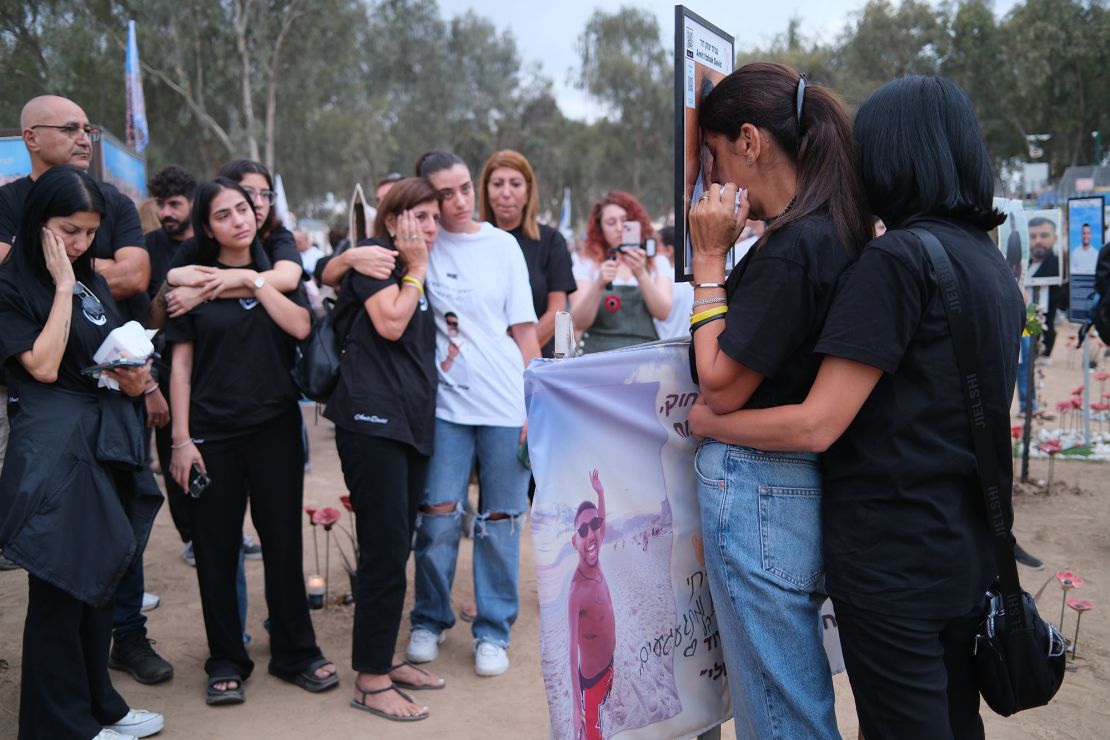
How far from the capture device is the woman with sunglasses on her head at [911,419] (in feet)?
6.25

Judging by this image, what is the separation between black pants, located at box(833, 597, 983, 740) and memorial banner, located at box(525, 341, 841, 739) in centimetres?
55

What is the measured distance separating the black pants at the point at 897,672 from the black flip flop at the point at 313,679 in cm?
264

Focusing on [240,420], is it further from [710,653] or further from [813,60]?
[813,60]

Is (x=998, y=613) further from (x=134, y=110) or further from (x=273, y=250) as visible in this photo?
(x=134, y=110)

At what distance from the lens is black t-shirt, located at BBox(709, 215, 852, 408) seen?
1.97m

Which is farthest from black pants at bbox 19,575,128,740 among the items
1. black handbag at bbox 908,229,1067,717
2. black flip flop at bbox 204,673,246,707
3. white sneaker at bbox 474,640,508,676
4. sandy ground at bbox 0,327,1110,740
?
black handbag at bbox 908,229,1067,717

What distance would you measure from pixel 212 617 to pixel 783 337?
293 cm

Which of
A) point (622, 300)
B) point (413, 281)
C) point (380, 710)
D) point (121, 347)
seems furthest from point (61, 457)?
point (622, 300)

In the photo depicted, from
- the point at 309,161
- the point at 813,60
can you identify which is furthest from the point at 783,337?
the point at 813,60

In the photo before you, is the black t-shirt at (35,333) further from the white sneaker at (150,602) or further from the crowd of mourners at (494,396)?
the white sneaker at (150,602)

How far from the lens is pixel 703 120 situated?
2264 mm

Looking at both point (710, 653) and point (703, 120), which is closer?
point (703, 120)

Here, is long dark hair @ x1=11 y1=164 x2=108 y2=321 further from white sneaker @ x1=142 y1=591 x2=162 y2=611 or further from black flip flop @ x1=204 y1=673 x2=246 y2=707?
white sneaker @ x1=142 y1=591 x2=162 y2=611

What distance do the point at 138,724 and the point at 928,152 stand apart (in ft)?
11.2
